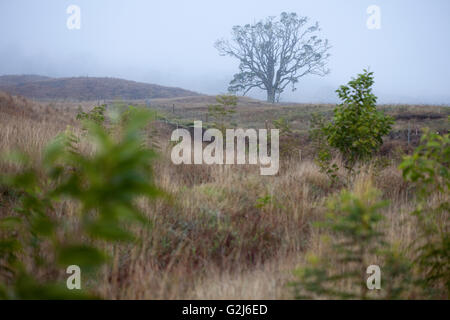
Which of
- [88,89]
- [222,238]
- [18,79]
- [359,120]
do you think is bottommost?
[222,238]

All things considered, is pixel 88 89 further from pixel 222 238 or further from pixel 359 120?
pixel 222 238

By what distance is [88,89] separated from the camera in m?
61.3

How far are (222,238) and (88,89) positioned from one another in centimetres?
6598

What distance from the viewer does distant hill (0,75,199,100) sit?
56.6 metres

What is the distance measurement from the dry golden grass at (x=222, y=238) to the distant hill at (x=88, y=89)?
5319 centimetres

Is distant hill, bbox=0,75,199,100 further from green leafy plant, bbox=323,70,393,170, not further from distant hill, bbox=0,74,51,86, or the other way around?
green leafy plant, bbox=323,70,393,170

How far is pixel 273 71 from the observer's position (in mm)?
39781

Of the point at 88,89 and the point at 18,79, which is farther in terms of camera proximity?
the point at 18,79

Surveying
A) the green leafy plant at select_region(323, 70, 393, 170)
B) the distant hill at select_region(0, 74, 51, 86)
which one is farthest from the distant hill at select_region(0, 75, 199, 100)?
the green leafy plant at select_region(323, 70, 393, 170)

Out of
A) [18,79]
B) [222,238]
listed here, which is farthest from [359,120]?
[18,79]

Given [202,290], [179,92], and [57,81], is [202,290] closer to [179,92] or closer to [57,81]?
[179,92]

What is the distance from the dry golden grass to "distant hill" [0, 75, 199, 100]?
53.2 m
